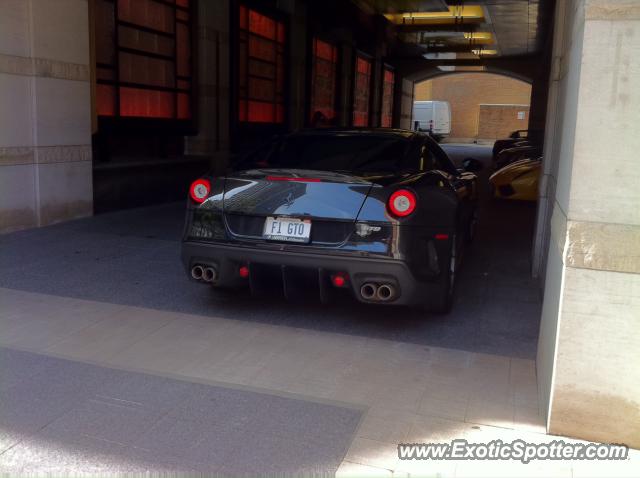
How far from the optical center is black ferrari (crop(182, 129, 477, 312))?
438cm

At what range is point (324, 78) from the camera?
64.7 feet

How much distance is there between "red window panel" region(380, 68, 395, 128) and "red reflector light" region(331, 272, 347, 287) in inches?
968

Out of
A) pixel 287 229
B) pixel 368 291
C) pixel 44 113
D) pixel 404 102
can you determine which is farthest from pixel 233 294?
pixel 404 102

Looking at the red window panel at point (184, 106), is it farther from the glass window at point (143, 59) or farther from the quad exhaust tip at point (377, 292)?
the quad exhaust tip at point (377, 292)

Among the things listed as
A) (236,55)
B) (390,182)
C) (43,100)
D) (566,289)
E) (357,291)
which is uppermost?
(236,55)

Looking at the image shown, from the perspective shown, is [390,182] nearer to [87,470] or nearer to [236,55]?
[87,470]

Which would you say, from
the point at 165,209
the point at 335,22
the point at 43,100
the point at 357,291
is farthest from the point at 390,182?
the point at 335,22

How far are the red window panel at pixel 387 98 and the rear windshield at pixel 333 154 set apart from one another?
23.4 meters

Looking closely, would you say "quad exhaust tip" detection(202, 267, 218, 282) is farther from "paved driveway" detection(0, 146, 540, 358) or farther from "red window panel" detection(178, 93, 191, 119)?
"red window panel" detection(178, 93, 191, 119)

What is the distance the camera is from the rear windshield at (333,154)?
5.01 m

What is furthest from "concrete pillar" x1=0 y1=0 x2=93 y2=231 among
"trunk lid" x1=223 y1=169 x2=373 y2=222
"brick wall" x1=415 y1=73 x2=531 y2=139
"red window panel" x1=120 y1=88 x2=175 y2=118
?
"brick wall" x1=415 y1=73 x2=531 y2=139

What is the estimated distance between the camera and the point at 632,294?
2914 mm

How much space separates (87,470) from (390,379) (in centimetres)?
179

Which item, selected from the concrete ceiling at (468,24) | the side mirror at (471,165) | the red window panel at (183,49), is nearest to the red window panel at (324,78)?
the concrete ceiling at (468,24)
